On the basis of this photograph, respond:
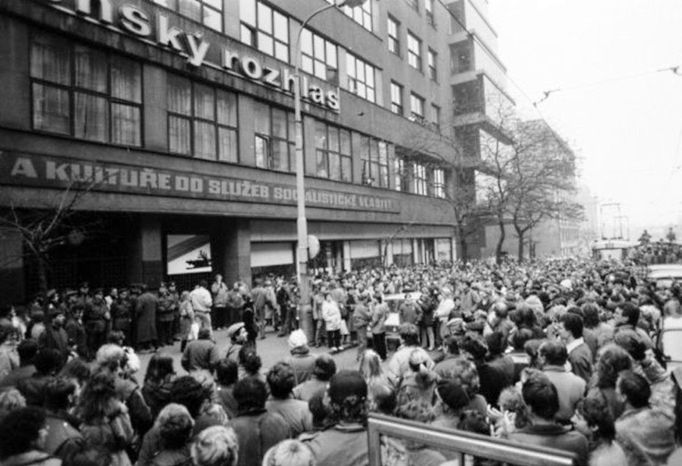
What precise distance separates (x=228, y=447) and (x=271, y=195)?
16256 millimetres

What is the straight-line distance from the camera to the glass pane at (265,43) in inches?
760

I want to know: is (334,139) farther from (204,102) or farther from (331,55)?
(204,102)

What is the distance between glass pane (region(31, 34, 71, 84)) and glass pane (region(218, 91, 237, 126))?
5.40 metres

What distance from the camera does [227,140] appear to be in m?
17.5

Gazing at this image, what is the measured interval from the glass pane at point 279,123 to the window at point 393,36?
1322 cm

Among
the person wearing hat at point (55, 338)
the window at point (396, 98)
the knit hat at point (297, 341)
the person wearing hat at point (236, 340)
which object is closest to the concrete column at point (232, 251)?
the person wearing hat at point (55, 338)

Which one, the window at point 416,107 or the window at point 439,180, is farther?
the window at point 439,180

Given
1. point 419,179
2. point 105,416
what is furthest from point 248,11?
point 105,416

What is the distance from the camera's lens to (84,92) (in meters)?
13.1

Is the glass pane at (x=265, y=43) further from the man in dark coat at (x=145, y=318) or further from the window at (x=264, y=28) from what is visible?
the man in dark coat at (x=145, y=318)

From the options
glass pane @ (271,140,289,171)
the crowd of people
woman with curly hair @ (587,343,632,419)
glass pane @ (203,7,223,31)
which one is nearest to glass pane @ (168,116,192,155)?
glass pane @ (203,7,223,31)

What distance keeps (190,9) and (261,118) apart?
15.2 ft

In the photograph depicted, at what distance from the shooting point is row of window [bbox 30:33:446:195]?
12312 mm

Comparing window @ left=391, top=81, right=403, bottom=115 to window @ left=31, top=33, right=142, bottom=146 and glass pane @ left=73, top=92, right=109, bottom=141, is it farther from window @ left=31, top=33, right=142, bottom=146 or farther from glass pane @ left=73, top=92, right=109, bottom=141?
glass pane @ left=73, top=92, right=109, bottom=141
